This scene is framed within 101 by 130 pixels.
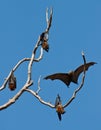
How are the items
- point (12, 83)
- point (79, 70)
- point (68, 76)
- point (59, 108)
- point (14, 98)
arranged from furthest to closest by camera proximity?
point (68, 76), point (79, 70), point (12, 83), point (14, 98), point (59, 108)

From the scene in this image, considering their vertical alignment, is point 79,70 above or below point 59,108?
above

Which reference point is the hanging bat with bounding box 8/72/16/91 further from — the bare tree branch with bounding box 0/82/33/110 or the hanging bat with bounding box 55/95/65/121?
the hanging bat with bounding box 55/95/65/121

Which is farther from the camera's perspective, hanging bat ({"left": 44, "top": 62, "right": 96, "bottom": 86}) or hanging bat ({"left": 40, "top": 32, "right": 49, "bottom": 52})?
hanging bat ({"left": 44, "top": 62, "right": 96, "bottom": 86})

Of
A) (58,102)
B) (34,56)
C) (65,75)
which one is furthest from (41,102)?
(65,75)

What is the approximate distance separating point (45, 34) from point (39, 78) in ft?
2.80

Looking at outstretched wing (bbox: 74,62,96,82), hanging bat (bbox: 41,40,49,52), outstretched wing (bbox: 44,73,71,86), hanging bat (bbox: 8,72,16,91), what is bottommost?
hanging bat (bbox: 8,72,16,91)

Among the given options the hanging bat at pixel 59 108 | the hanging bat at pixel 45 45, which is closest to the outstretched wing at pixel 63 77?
the hanging bat at pixel 45 45

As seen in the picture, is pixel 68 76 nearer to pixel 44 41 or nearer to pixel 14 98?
pixel 44 41

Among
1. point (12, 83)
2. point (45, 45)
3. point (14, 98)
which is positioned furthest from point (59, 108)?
point (45, 45)

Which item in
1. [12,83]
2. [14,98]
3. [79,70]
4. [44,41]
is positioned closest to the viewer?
[14,98]

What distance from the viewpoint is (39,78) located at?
37.0 ft

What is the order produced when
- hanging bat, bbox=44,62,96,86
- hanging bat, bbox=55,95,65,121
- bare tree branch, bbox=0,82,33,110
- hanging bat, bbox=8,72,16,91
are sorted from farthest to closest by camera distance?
hanging bat, bbox=44,62,96,86 → hanging bat, bbox=8,72,16,91 → bare tree branch, bbox=0,82,33,110 → hanging bat, bbox=55,95,65,121

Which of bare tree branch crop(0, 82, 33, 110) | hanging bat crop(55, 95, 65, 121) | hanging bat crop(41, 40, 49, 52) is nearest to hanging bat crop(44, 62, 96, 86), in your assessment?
hanging bat crop(41, 40, 49, 52)

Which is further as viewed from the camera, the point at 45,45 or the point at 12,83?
the point at 45,45
